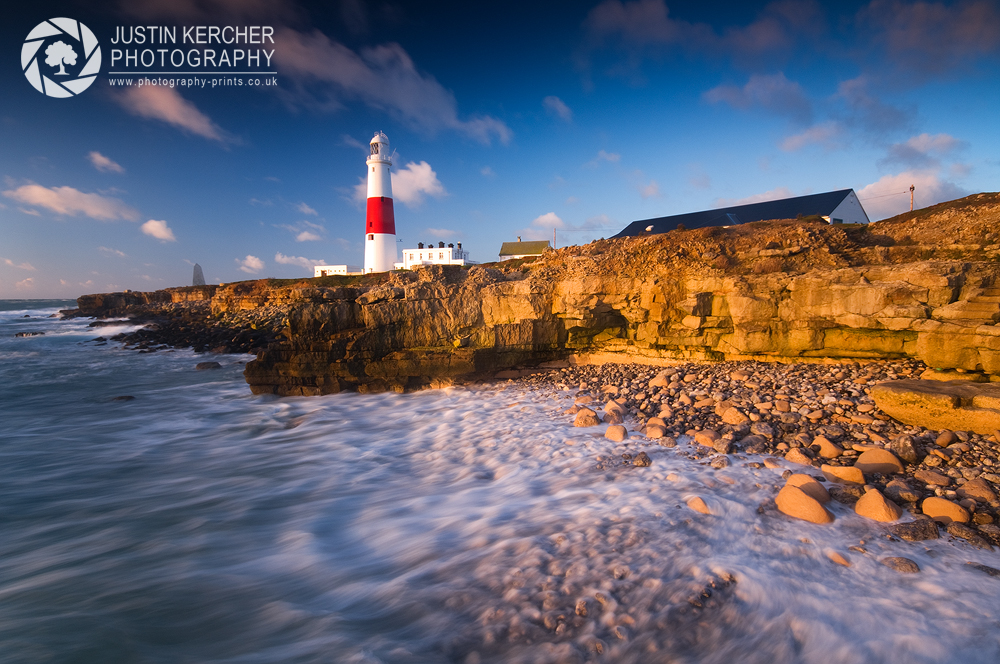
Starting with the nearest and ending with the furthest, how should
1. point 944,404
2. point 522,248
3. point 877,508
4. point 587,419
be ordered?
point 877,508, point 944,404, point 587,419, point 522,248

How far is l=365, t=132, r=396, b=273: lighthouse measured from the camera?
36.6 meters

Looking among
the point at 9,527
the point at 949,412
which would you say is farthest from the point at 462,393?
the point at 949,412

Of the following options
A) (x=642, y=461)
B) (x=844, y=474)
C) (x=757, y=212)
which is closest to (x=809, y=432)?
(x=844, y=474)

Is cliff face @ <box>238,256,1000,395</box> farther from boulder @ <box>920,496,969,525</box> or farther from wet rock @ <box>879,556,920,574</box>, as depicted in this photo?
wet rock @ <box>879,556,920,574</box>

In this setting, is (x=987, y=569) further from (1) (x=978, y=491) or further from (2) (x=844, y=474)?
(2) (x=844, y=474)

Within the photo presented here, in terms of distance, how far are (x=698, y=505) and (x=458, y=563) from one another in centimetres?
235

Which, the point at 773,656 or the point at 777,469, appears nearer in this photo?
the point at 773,656

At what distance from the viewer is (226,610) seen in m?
3.33

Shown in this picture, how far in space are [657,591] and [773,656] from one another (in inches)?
28.6

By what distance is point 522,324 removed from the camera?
10438mm

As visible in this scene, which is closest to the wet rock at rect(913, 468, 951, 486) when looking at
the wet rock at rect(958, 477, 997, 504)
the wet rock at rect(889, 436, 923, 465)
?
the wet rock at rect(958, 477, 997, 504)

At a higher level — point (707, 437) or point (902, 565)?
point (707, 437)

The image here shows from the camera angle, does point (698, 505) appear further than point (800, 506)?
Yes

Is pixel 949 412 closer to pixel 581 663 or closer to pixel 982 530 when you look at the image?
pixel 982 530
